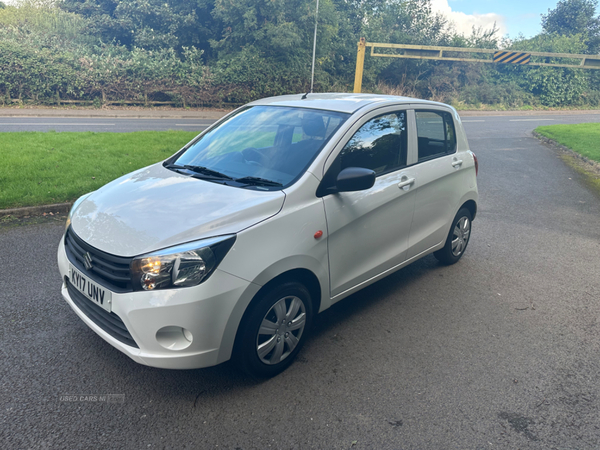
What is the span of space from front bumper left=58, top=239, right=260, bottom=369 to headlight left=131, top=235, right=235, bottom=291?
0.04 metres

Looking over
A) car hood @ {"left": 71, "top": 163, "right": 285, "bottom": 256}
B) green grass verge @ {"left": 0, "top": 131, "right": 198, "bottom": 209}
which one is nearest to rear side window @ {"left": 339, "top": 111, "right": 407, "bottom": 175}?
car hood @ {"left": 71, "top": 163, "right": 285, "bottom": 256}

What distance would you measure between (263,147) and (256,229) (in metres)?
1.09

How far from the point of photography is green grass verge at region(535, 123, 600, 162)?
1307cm

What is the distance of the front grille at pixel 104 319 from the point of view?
8.86 feet

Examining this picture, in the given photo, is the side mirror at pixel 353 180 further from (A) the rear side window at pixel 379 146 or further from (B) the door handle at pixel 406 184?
(B) the door handle at pixel 406 184

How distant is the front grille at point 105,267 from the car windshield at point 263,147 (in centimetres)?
100

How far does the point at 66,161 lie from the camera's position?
8.25 m

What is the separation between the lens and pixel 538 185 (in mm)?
9516

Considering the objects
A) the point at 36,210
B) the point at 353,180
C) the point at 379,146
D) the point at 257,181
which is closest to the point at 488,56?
the point at 379,146

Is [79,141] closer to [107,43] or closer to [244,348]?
[244,348]

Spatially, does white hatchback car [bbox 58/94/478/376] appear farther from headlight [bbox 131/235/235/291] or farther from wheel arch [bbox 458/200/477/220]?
wheel arch [bbox 458/200/477/220]

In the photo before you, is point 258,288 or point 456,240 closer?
point 258,288

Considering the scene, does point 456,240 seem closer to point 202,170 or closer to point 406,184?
point 406,184

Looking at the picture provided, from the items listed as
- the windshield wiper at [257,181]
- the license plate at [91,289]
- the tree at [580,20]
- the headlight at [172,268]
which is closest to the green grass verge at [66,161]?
the license plate at [91,289]
